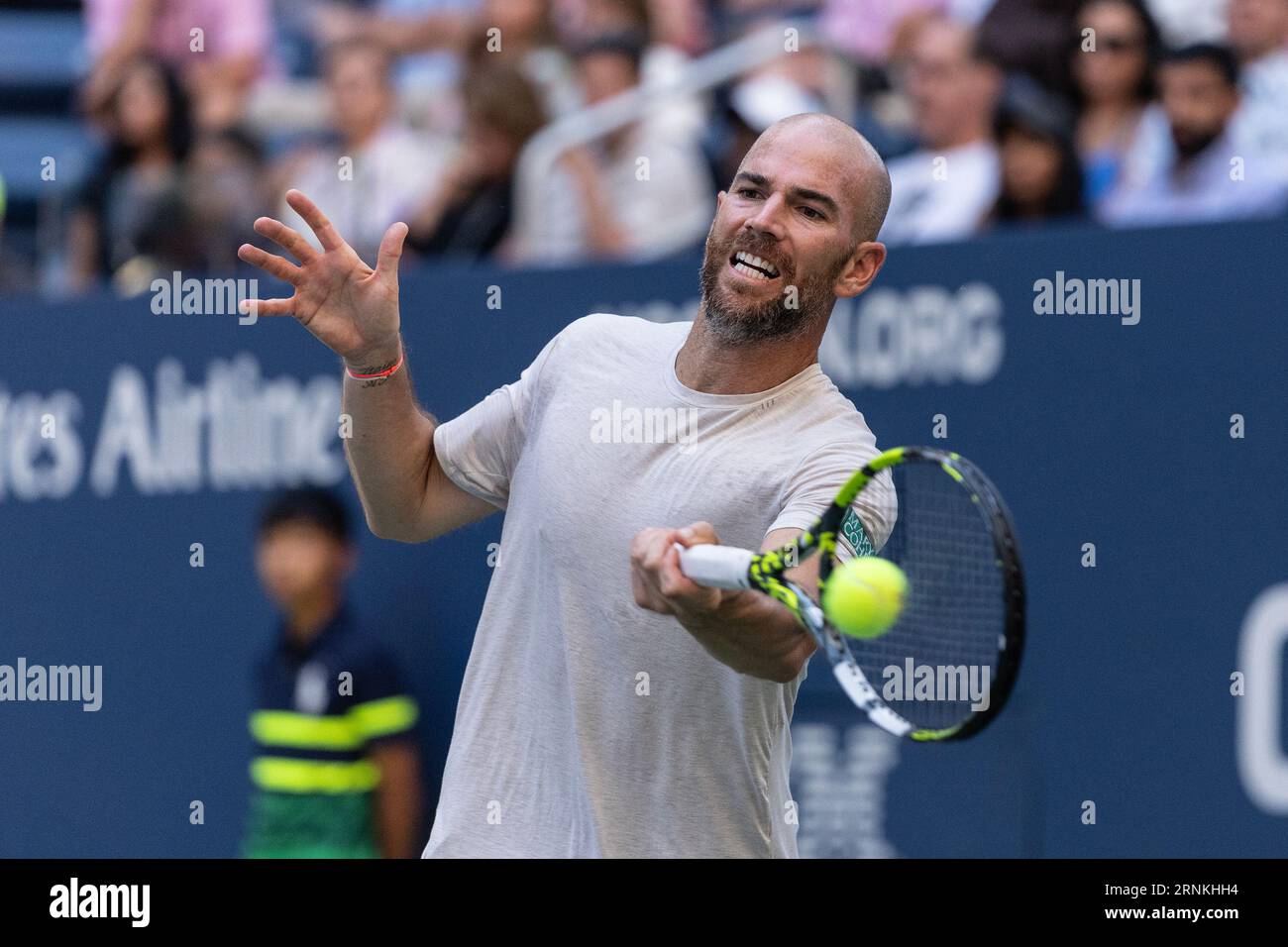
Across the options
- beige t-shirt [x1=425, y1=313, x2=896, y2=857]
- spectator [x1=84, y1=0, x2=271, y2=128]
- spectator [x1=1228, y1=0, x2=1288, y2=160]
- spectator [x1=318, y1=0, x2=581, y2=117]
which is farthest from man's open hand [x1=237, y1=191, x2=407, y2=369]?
spectator [x1=84, y1=0, x2=271, y2=128]

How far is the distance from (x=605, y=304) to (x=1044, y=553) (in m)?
1.27

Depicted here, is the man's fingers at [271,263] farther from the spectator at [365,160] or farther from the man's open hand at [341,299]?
the spectator at [365,160]

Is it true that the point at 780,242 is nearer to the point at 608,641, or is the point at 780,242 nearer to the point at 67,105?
the point at 608,641

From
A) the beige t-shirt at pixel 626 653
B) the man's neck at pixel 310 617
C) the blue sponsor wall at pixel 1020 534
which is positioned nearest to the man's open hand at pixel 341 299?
the beige t-shirt at pixel 626 653

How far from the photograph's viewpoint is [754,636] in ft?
9.91

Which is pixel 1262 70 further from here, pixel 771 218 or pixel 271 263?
pixel 271 263

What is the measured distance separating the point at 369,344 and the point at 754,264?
64 centimetres

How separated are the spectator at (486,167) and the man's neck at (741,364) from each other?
2813 millimetres

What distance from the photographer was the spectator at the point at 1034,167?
5.34 meters

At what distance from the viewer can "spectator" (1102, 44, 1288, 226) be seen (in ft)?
16.9

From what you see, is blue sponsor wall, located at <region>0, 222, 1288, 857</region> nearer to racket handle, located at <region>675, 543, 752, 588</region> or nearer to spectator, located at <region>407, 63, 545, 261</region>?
spectator, located at <region>407, 63, 545, 261</region>

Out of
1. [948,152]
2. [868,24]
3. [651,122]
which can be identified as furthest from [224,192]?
[948,152]

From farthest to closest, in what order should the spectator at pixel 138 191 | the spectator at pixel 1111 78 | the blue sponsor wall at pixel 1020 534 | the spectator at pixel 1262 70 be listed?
the spectator at pixel 138 191
the spectator at pixel 1111 78
the spectator at pixel 1262 70
the blue sponsor wall at pixel 1020 534

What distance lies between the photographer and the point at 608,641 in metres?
3.29
